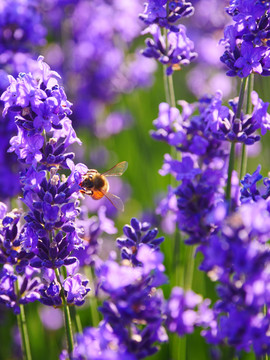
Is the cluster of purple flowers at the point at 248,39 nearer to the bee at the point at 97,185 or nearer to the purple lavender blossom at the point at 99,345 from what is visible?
the bee at the point at 97,185

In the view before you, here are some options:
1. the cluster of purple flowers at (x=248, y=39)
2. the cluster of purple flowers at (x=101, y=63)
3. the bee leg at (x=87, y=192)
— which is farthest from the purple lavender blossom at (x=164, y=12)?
the cluster of purple flowers at (x=101, y=63)

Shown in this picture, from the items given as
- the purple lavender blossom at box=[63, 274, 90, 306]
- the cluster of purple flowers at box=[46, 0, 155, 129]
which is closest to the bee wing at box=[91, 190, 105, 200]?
the purple lavender blossom at box=[63, 274, 90, 306]

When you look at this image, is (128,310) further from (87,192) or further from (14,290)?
(87,192)

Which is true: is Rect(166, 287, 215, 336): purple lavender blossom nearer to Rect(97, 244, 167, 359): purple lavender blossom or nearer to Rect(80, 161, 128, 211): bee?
Rect(80, 161, 128, 211): bee

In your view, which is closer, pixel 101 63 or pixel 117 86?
pixel 117 86

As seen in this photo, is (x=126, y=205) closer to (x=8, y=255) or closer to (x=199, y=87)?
(x=199, y=87)

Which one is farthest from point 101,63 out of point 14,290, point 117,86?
point 14,290
